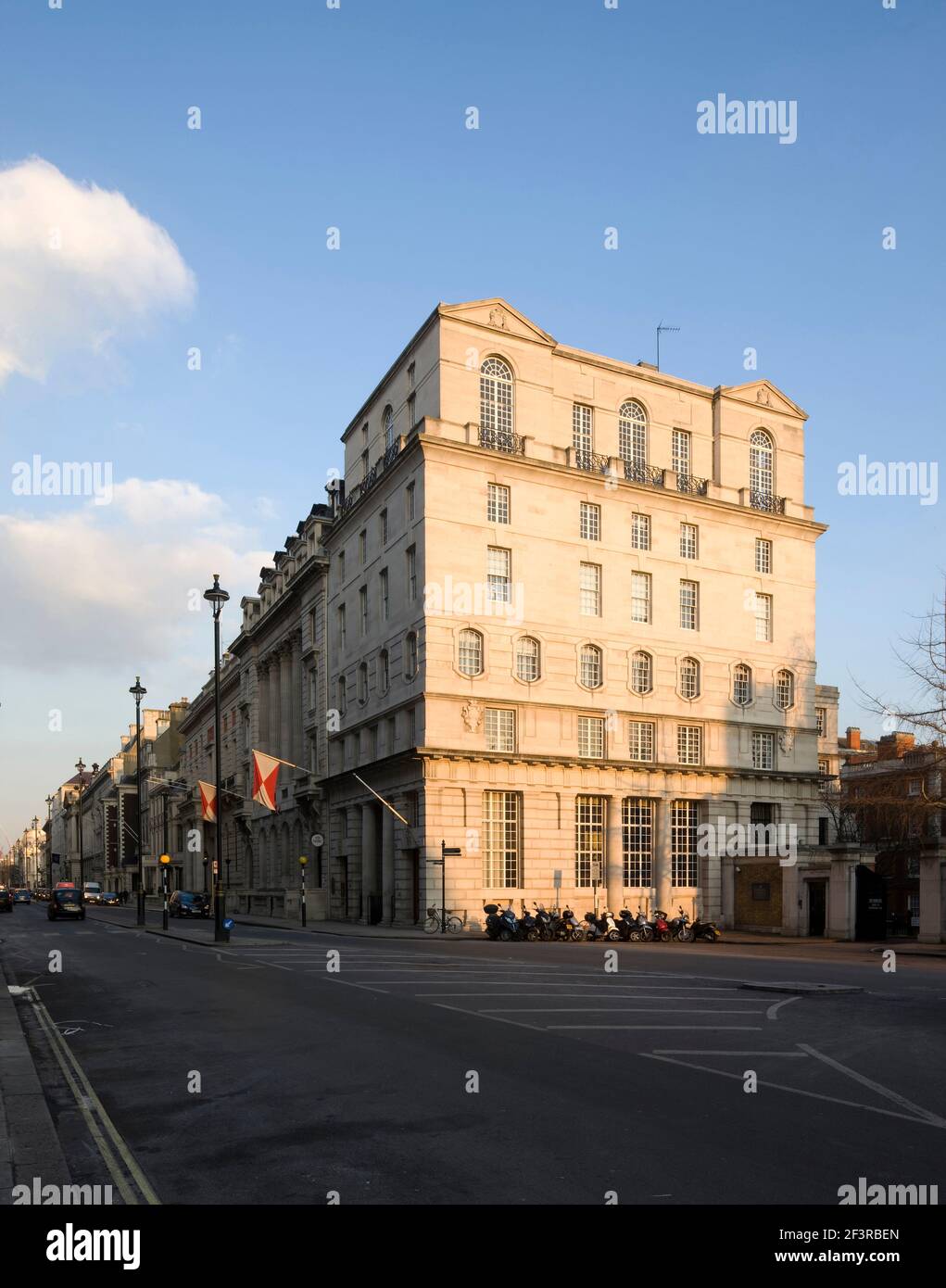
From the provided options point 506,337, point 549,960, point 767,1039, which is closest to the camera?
point 767,1039

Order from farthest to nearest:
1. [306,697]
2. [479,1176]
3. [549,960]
A: [306,697] < [549,960] < [479,1176]

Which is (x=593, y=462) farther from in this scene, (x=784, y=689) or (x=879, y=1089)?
(x=879, y=1089)

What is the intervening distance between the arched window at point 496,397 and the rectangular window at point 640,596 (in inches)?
380

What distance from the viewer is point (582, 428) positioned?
2115 inches

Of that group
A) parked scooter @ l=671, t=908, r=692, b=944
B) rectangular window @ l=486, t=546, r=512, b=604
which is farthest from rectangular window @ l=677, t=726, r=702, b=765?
parked scooter @ l=671, t=908, r=692, b=944

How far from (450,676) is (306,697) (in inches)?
892

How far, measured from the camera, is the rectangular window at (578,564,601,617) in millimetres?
52000

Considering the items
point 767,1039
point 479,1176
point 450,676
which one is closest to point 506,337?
point 450,676

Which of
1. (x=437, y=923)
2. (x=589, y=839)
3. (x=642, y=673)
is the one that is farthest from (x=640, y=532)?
(x=437, y=923)

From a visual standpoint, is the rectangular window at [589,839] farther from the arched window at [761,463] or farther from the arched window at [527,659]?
the arched window at [761,463]

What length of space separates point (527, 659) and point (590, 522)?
7.79 meters

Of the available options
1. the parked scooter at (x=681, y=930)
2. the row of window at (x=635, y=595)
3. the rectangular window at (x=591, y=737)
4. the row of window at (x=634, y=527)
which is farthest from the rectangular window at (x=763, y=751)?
the parked scooter at (x=681, y=930)

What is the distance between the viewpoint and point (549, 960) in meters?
28.7
